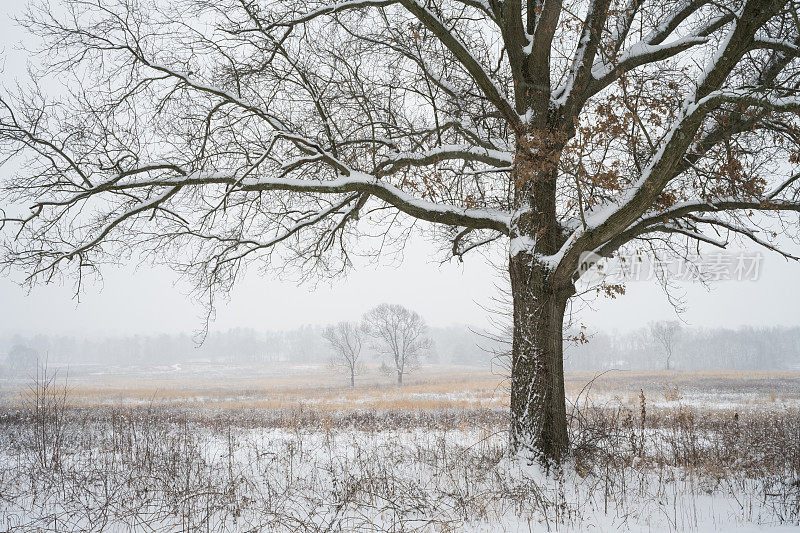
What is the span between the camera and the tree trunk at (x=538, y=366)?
5531mm

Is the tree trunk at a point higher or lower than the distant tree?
higher

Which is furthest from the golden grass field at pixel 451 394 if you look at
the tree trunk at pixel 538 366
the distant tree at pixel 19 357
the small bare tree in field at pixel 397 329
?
the distant tree at pixel 19 357

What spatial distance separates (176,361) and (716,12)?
481ft

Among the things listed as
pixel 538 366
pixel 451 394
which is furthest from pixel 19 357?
pixel 538 366

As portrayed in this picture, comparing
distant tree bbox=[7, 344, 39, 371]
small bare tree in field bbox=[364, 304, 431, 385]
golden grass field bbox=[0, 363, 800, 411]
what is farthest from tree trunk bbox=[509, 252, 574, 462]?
distant tree bbox=[7, 344, 39, 371]

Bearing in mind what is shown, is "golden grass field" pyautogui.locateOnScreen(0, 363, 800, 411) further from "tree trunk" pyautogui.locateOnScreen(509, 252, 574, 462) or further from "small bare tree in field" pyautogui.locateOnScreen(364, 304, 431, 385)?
"small bare tree in field" pyautogui.locateOnScreen(364, 304, 431, 385)

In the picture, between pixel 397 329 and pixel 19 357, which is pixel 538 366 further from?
pixel 19 357

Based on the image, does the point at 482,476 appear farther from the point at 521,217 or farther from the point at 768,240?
the point at 768,240

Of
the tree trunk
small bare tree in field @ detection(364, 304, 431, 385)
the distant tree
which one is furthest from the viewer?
the distant tree

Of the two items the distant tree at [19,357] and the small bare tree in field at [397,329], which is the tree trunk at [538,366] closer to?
the small bare tree in field at [397,329]

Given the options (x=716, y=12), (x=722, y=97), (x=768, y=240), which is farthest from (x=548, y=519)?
(x=716, y=12)

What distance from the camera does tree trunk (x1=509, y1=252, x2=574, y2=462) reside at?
18.1 ft

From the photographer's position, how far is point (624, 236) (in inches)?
236

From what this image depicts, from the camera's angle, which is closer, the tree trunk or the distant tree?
the tree trunk
